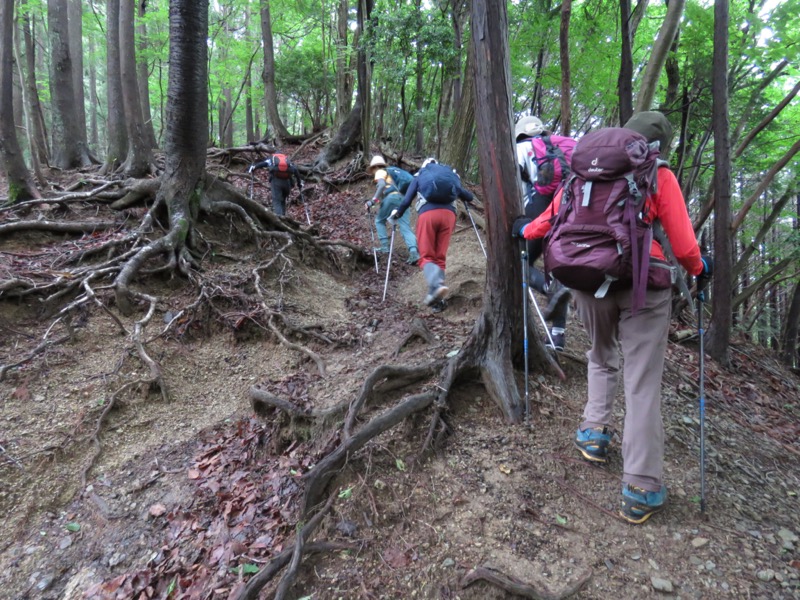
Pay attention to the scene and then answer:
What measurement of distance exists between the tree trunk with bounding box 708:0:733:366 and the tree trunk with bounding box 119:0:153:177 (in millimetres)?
11406

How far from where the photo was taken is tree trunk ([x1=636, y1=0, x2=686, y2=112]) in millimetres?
6258

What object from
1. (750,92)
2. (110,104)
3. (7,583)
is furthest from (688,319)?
(110,104)

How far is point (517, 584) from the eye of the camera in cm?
231

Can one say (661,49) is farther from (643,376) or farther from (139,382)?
(139,382)

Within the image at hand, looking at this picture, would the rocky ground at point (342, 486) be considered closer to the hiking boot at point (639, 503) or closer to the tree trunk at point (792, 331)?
the hiking boot at point (639, 503)

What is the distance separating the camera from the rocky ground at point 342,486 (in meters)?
2.52

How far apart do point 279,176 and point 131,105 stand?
3657 millimetres

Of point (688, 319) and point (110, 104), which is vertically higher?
point (110, 104)

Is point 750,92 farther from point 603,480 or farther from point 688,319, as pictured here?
point 603,480

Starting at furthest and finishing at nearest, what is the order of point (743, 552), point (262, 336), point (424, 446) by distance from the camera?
point (262, 336) → point (424, 446) → point (743, 552)

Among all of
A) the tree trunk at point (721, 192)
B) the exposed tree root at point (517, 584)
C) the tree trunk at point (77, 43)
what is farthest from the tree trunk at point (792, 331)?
the tree trunk at point (77, 43)

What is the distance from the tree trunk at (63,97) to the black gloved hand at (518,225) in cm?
1456

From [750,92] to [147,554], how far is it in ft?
48.0

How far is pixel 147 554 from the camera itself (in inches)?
126
